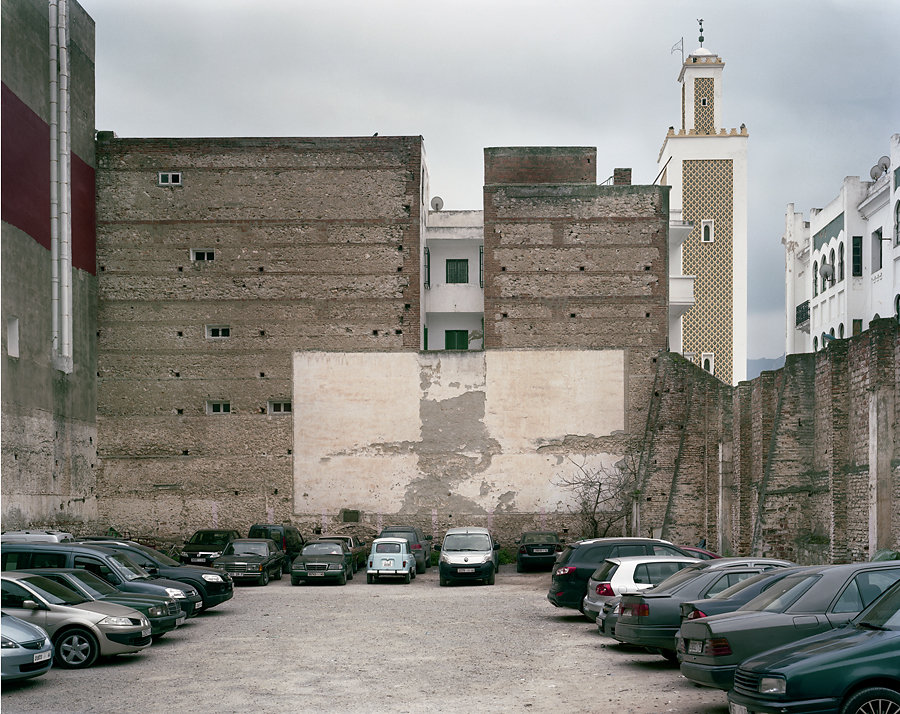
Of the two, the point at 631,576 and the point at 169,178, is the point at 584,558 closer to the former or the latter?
the point at 631,576

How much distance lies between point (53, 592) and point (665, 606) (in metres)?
8.74

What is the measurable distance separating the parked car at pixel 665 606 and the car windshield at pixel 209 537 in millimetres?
22387

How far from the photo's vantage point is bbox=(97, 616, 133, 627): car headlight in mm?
15445

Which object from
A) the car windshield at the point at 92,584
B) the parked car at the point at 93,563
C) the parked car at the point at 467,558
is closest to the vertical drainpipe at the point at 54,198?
the parked car at the point at 467,558

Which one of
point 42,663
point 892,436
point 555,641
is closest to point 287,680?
point 42,663

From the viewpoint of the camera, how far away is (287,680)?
14.1 meters

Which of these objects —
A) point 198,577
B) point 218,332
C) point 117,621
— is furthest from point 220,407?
point 117,621

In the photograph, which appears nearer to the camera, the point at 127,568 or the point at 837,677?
the point at 837,677

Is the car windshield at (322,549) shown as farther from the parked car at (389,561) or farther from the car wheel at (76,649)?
A: the car wheel at (76,649)

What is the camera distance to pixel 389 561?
3244 cm

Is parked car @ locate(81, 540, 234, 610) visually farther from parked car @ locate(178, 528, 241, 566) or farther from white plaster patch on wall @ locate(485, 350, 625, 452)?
white plaster patch on wall @ locate(485, 350, 625, 452)

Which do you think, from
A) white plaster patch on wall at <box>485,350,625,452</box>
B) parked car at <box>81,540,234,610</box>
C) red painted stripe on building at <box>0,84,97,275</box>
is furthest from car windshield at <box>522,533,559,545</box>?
red painted stripe on building at <box>0,84,97,275</box>

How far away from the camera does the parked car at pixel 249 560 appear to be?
30562 mm

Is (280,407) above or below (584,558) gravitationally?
above
